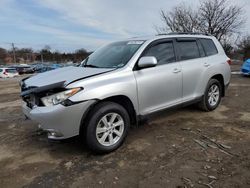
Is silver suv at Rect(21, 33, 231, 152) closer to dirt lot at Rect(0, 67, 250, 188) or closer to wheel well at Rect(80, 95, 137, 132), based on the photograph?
wheel well at Rect(80, 95, 137, 132)

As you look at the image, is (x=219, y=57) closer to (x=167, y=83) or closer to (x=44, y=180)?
(x=167, y=83)

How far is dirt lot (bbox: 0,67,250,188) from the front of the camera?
2.70 m

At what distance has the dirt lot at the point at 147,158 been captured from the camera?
2703 mm

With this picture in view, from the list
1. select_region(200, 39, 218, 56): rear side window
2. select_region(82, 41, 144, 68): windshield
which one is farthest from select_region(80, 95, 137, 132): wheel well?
select_region(200, 39, 218, 56): rear side window

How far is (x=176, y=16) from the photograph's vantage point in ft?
76.6

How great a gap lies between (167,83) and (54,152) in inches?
86.4

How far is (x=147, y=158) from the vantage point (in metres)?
3.21

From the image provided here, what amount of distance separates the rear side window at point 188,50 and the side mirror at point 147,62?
1.07m

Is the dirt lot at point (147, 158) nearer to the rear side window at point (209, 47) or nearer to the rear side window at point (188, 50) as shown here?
the rear side window at point (188, 50)

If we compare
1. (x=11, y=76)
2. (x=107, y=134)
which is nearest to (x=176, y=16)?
(x=11, y=76)

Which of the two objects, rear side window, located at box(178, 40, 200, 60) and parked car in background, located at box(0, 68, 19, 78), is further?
parked car in background, located at box(0, 68, 19, 78)

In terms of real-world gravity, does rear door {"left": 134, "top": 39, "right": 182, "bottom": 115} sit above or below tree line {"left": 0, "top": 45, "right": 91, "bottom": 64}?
below

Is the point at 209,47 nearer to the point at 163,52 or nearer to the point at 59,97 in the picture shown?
the point at 163,52

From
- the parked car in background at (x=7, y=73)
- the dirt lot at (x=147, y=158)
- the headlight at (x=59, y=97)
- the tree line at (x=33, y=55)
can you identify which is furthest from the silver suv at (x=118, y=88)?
the tree line at (x=33, y=55)
